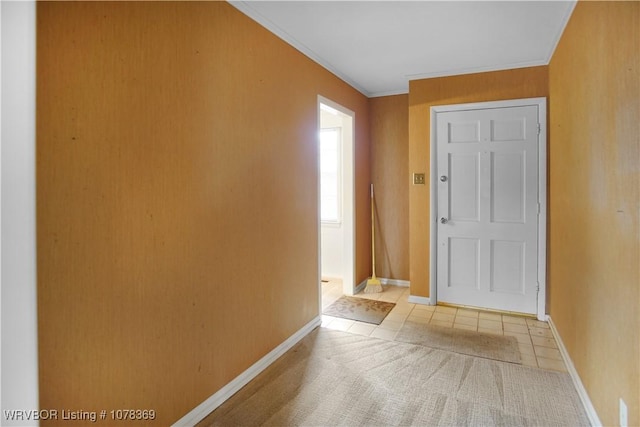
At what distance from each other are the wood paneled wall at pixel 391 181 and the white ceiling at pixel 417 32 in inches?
32.0

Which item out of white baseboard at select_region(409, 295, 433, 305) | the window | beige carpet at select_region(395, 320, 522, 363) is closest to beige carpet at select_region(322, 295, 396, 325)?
white baseboard at select_region(409, 295, 433, 305)

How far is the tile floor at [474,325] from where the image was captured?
2.61m

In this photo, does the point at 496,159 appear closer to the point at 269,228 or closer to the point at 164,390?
the point at 269,228

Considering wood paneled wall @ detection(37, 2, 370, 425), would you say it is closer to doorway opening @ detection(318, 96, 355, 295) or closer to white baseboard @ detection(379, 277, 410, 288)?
doorway opening @ detection(318, 96, 355, 295)

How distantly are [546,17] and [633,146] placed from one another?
4.92 feet

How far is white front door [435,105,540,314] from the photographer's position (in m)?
3.28

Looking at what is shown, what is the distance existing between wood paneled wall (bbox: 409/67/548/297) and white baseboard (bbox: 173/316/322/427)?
59.5 inches

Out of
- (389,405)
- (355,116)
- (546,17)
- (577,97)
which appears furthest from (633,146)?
(355,116)

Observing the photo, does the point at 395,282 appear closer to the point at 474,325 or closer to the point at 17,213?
the point at 474,325

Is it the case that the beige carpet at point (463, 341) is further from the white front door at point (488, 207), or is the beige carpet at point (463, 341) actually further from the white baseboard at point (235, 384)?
the white baseboard at point (235, 384)

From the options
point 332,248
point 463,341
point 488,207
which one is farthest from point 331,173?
point 463,341

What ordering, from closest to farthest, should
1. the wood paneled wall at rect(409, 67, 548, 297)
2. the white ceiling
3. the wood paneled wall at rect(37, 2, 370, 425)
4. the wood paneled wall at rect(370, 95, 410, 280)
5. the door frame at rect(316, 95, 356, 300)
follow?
the wood paneled wall at rect(37, 2, 370, 425)
the white ceiling
the wood paneled wall at rect(409, 67, 548, 297)
the door frame at rect(316, 95, 356, 300)
the wood paneled wall at rect(370, 95, 410, 280)

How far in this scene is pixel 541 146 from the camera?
3182mm

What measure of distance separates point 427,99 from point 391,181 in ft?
3.68
